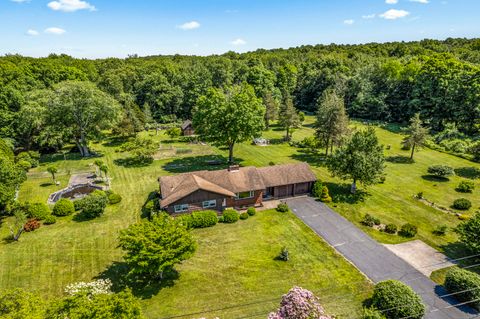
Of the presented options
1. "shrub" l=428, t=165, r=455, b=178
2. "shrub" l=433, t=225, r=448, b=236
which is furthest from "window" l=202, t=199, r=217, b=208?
"shrub" l=428, t=165, r=455, b=178

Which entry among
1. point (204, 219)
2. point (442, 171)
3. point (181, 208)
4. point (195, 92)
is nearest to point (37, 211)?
point (181, 208)

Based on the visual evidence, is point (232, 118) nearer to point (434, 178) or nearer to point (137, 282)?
point (137, 282)

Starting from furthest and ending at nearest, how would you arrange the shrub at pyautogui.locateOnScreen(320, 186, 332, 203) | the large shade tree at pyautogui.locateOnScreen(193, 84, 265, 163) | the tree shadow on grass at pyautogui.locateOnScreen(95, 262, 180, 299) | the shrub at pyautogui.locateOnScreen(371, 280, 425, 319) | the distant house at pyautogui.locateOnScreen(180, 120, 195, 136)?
the distant house at pyautogui.locateOnScreen(180, 120, 195, 136) < the large shade tree at pyautogui.locateOnScreen(193, 84, 265, 163) < the shrub at pyautogui.locateOnScreen(320, 186, 332, 203) < the tree shadow on grass at pyautogui.locateOnScreen(95, 262, 180, 299) < the shrub at pyautogui.locateOnScreen(371, 280, 425, 319)

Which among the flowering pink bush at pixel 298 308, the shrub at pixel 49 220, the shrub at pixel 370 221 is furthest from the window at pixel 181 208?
the flowering pink bush at pixel 298 308

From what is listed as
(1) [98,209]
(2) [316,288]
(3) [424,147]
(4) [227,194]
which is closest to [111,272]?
(1) [98,209]

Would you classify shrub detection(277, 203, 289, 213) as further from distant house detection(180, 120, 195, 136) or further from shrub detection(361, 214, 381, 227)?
distant house detection(180, 120, 195, 136)

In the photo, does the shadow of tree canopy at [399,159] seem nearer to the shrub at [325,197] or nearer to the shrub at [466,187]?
the shrub at [466,187]
